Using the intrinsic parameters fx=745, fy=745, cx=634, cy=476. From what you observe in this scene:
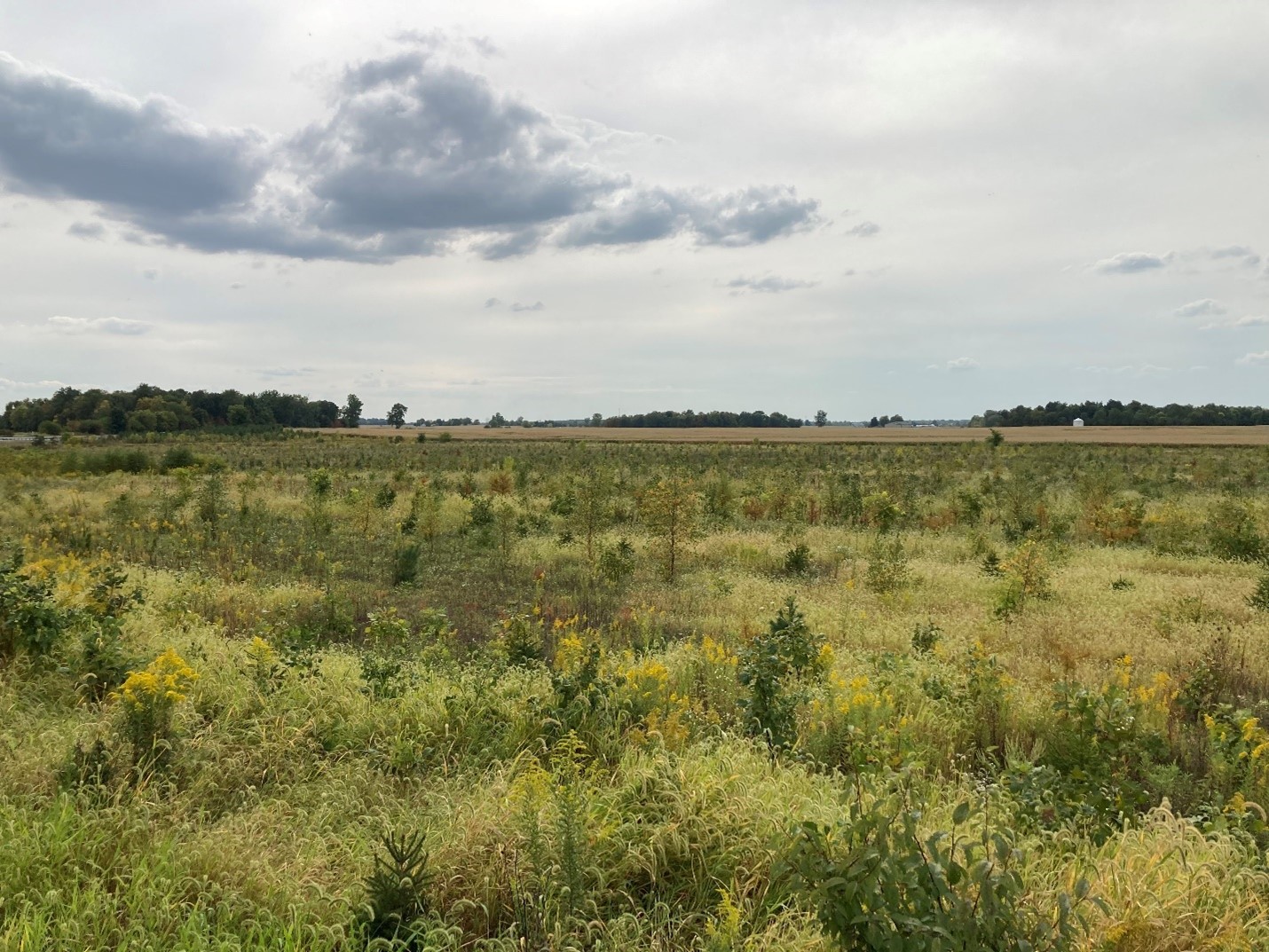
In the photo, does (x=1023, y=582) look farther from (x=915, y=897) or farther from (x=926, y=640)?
(x=915, y=897)

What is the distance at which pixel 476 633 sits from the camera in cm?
984

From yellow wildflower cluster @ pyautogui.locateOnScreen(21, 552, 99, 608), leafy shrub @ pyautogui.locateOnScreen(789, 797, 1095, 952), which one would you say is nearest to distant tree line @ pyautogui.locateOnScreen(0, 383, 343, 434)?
yellow wildflower cluster @ pyautogui.locateOnScreen(21, 552, 99, 608)

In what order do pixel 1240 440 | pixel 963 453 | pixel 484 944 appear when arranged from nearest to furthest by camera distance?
pixel 484 944 → pixel 963 453 → pixel 1240 440

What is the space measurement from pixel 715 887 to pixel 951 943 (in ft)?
5.58

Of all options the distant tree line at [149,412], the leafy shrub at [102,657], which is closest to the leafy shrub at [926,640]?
the leafy shrub at [102,657]

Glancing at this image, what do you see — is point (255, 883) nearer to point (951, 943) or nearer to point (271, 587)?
point (951, 943)

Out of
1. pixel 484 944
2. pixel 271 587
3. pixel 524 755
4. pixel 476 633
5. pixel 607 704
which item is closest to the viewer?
pixel 484 944

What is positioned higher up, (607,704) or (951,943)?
(951,943)

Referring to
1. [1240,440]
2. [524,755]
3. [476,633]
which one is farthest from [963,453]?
[524,755]

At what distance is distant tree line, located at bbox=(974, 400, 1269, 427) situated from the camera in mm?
101000

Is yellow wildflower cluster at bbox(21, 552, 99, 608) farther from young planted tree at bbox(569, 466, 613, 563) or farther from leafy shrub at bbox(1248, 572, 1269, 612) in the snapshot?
leafy shrub at bbox(1248, 572, 1269, 612)

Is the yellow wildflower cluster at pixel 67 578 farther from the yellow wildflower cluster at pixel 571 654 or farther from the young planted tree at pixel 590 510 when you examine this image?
the young planted tree at pixel 590 510

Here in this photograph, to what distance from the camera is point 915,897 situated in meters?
2.79

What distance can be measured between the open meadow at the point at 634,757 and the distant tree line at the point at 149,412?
286 ft
